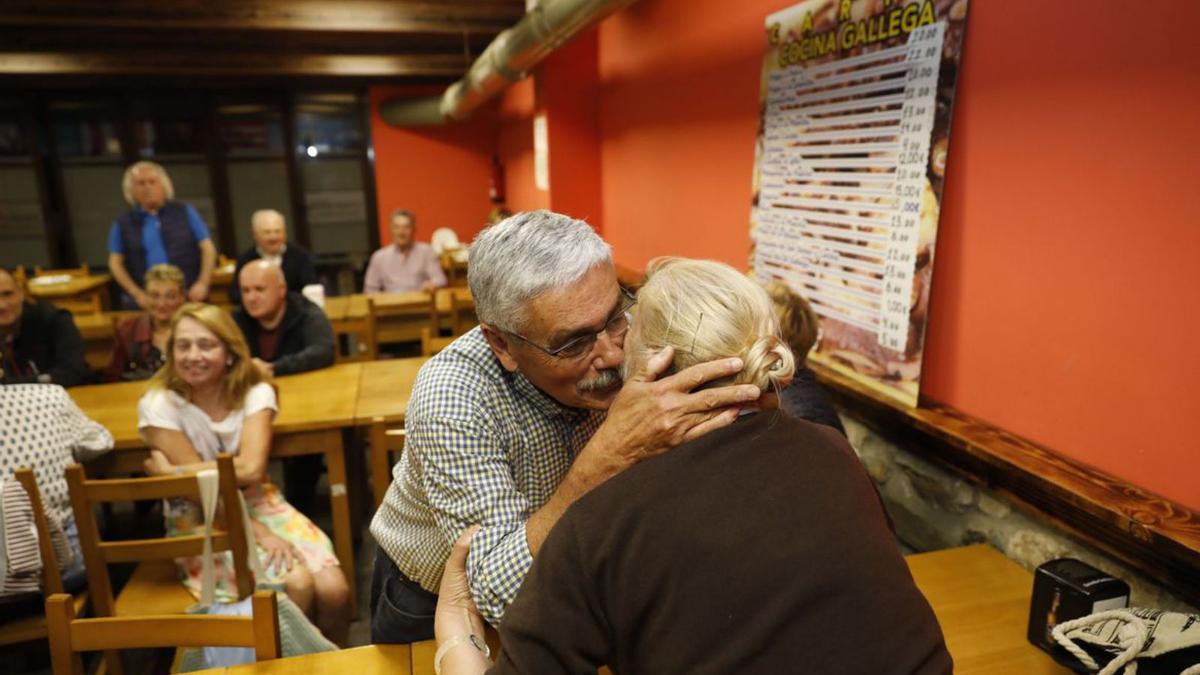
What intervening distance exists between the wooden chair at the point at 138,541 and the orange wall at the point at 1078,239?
193cm

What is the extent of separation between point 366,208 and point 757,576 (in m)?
8.79

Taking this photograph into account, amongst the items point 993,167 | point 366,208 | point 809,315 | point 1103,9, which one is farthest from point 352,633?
point 366,208

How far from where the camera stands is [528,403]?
124 cm

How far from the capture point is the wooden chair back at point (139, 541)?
186 cm

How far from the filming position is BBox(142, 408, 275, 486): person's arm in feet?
7.28

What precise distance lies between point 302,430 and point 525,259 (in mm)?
1866

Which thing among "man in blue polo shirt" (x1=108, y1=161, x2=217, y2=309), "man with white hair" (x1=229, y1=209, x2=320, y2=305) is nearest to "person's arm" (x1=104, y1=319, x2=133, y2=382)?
"man with white hair" (x1=229, y1=209, x2=320, y2=305)

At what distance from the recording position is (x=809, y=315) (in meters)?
1.99

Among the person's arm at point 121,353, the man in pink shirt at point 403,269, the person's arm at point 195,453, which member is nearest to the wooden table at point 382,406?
the person's arm at point 195,453

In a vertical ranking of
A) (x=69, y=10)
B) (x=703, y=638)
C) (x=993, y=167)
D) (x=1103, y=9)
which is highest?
(x=69, y=10)

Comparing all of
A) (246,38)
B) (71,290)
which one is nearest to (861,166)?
(246,38)

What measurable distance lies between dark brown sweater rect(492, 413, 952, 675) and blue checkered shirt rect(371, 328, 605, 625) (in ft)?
0.64

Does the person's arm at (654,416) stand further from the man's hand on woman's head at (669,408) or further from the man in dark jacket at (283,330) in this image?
the man in dark jacket at (283,330)

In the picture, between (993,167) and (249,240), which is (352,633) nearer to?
(993,167)
